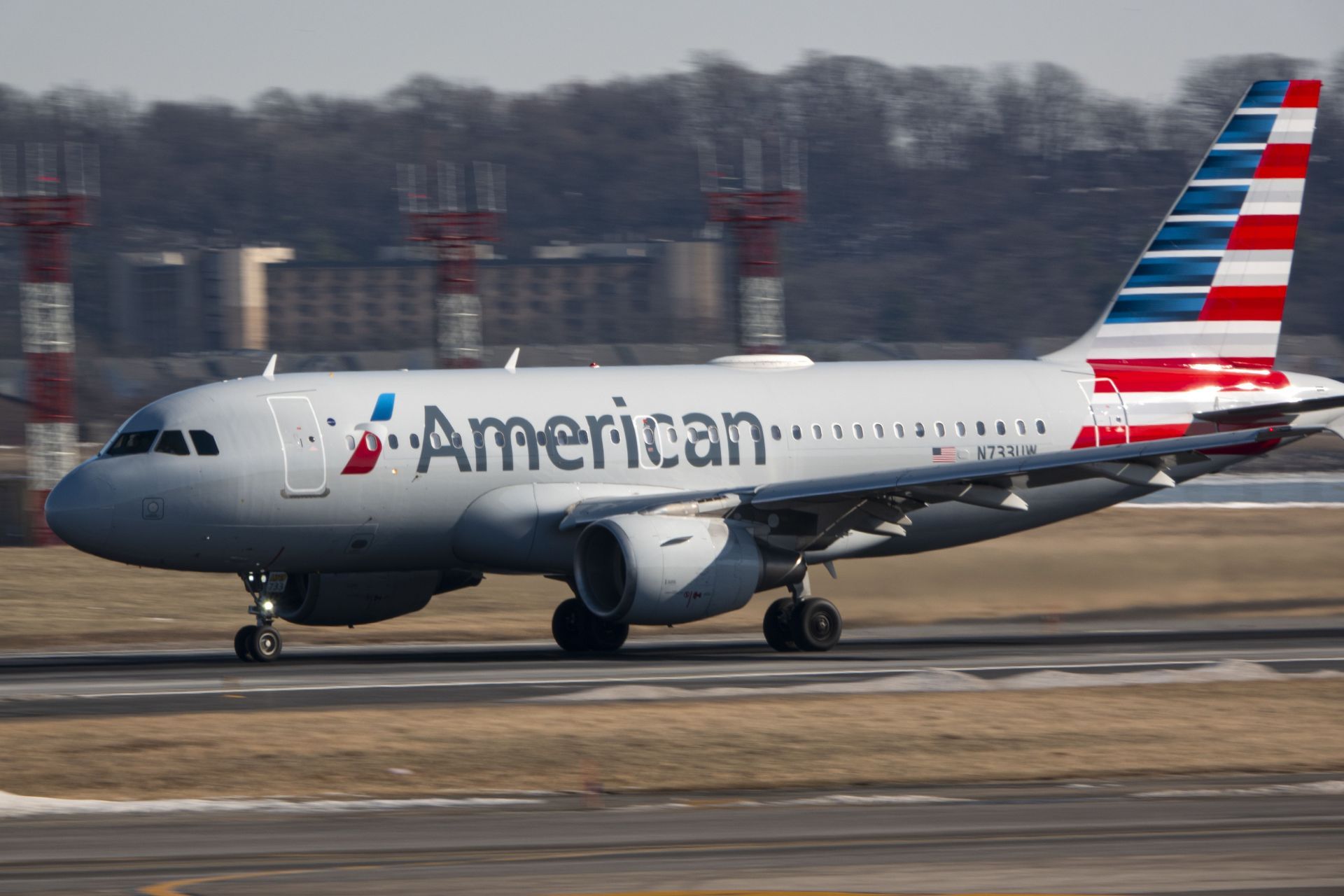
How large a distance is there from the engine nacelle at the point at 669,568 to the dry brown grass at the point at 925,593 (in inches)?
218

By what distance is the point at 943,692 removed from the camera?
23.7m

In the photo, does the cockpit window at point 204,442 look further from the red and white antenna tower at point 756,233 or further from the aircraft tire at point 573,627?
the red and white antenna tower at point 756,233

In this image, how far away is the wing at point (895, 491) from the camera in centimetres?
2858

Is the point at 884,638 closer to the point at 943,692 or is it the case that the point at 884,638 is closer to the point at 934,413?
the point at 934,413

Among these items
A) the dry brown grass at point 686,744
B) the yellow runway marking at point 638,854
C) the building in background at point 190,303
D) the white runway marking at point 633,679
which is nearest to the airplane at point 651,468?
the white runway marking at point 633,679

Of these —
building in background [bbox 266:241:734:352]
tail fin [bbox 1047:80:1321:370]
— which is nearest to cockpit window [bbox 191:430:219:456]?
tail fin [bbox 1047:80:1321:370]

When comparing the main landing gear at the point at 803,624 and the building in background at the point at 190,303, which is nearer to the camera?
the main landing gear at the point at 803,624

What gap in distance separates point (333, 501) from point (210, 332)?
446 feet

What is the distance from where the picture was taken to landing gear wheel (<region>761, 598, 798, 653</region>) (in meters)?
29.9

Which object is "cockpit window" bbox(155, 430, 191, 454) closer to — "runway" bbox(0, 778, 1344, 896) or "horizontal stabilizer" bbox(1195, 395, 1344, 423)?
"runway" bbox(0, 778, 1344, 896)

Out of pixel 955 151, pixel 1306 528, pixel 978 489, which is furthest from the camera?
pixel 955 151

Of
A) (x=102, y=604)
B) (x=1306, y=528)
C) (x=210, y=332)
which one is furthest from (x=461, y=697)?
(x=210, y=332)

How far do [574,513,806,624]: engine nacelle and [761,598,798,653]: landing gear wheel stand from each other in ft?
2.66

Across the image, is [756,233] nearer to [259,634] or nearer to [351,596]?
[351,596]
